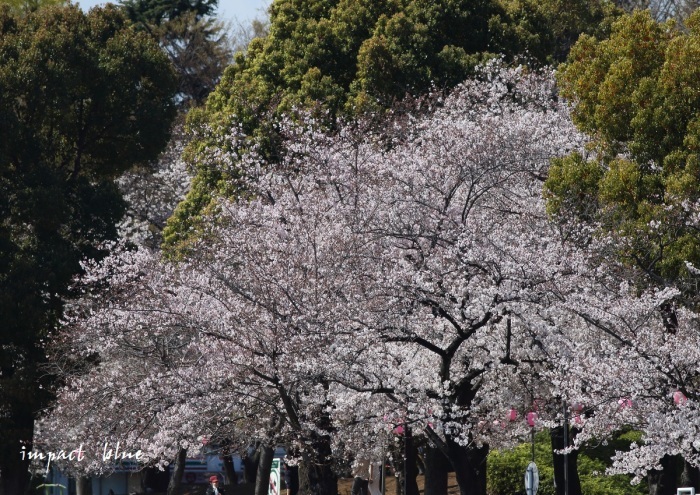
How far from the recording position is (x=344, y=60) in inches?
1153

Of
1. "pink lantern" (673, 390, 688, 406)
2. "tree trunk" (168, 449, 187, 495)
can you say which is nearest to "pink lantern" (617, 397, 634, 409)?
"pink lantern" (673, 390, 688, 406)

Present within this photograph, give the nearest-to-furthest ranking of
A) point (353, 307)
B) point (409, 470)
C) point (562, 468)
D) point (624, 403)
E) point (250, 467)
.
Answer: point (624, 403)
point (353, 307)
point (562, 468)
point (409, 470)
point (250, 467)

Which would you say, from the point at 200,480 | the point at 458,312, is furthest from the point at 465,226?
the point at 200,480

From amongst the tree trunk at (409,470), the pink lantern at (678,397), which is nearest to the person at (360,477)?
the tree trunk at (409,470)

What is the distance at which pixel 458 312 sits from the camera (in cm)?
1667

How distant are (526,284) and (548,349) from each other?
1.23 m

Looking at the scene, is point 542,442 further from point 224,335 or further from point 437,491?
point 224,335

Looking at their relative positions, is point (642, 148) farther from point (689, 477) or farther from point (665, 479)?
point (689, 477)

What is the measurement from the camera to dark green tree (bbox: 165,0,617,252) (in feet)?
90.2

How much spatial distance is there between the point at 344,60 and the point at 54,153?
757cm

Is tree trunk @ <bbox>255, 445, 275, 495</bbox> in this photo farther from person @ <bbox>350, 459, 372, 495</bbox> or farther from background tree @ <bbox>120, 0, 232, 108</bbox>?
background tree @ <bbox>120, 0, 232, 108</bbox>

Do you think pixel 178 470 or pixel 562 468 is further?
pixel 178 470

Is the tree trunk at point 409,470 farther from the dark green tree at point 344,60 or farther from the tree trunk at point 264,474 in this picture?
the dark green tree at point 344,60

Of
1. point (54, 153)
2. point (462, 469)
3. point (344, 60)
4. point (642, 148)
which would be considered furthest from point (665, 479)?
point (54, 153)
